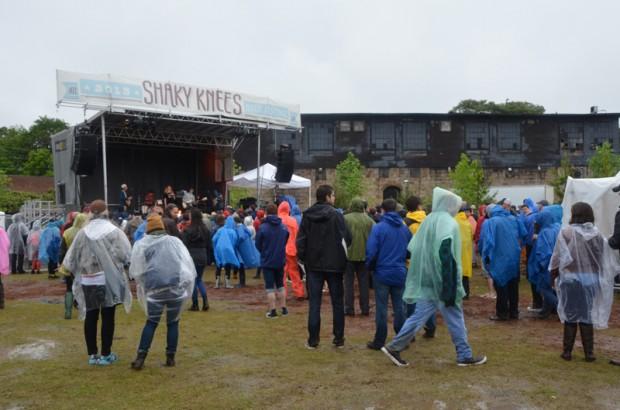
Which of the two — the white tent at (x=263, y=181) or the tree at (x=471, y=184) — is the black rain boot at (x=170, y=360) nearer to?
the white tent at (x=263, y=181)

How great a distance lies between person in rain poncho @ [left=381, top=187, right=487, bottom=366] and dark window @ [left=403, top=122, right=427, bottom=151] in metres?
30.1

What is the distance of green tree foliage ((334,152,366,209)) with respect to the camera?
31.5 m

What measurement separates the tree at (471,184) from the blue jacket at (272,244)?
852 inches

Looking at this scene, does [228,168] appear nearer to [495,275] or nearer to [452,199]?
[495,275]

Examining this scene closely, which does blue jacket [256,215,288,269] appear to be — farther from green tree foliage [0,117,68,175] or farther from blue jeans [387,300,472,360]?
green tree foliage [0,117,68,175]

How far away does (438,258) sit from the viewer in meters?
5.32

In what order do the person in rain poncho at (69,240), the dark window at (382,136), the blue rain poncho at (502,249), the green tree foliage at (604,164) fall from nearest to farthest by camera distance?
the person in rain poncho at (69,240) → the blue rain poncho at (502,249) → the green tree foliage at (604,164) → the dark window at (382,136)

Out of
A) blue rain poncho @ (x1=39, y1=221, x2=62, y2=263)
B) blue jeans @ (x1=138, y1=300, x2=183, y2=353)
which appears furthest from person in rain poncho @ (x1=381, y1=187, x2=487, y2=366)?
blue rain poncho @ (x1=39, y1=221, x2=62, y2=263)

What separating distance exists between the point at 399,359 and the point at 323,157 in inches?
1160

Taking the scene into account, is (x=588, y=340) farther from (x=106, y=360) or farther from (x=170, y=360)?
(x=106, y=360)

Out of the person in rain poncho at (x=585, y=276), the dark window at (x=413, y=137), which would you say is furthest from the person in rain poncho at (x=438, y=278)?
the dark window at (x=413, y=137)

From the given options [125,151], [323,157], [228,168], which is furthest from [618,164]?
[125,151]

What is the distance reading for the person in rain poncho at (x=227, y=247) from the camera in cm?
1148

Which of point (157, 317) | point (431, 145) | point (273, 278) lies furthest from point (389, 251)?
point (431, 145)
